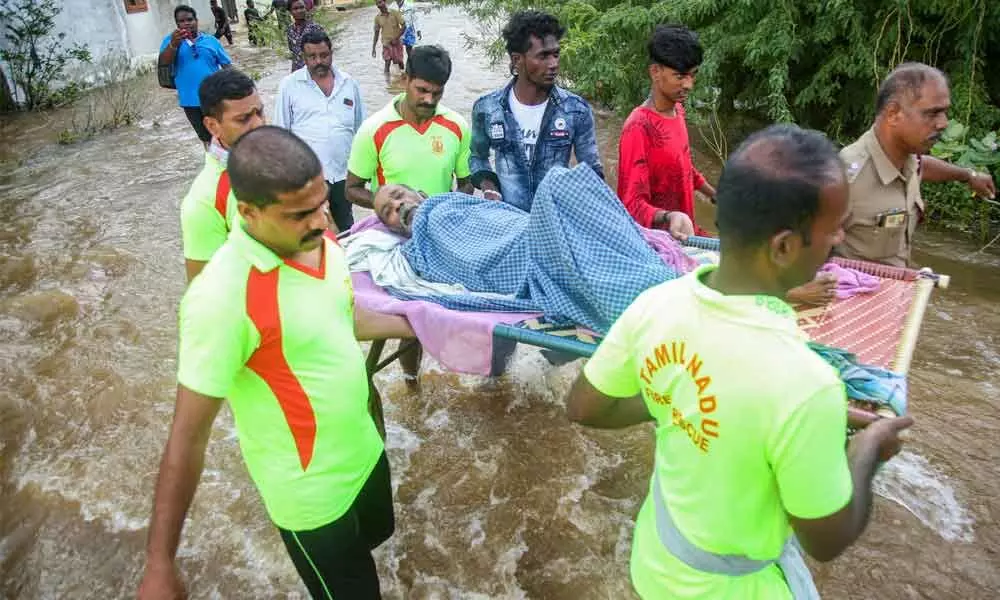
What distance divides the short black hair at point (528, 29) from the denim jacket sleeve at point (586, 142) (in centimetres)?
40

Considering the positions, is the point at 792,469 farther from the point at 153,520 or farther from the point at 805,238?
the point at 153,520

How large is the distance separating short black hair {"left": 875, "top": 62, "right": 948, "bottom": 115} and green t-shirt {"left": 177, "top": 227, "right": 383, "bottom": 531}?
2094 mm

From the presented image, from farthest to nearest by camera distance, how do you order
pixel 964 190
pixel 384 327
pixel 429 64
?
pixel 964 190
pixel 429 64
pixel 384 327

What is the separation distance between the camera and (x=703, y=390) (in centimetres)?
110

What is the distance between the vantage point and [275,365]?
1.57 m

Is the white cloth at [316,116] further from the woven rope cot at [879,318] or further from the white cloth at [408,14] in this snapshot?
the white cloth at [408,14]

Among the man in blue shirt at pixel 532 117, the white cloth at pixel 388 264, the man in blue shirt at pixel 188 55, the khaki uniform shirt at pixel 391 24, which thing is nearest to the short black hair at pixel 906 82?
the man in blue shirt at pixel 532 117

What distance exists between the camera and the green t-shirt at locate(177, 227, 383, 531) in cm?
146

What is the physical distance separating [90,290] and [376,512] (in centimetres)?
423

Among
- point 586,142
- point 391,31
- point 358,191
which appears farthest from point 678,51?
point 391,31

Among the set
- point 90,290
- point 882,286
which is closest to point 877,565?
point 882,286

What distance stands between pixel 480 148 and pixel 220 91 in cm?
132

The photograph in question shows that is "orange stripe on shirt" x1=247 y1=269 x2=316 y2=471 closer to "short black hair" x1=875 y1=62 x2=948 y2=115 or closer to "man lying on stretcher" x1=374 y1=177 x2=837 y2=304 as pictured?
"man lying on stretcher" x1=374 y1=177 x2=837 y2=304

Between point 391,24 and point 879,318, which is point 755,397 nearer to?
point 879,318
